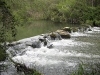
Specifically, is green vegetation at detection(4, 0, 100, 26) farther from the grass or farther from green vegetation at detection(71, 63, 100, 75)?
green vegetation at detection(71, 63, 100, 75)

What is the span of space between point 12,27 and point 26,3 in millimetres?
1323

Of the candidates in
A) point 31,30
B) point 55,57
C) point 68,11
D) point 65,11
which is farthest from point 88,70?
point 65,11

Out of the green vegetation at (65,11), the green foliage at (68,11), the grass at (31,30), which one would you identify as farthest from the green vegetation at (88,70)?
the green foliage at (68,11)

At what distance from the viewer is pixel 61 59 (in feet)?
53.5

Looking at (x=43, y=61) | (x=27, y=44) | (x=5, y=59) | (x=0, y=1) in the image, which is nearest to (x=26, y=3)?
(x=0, y=1)

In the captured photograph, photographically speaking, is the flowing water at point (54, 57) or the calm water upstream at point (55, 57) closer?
the calm water upstream at point (55, 57)

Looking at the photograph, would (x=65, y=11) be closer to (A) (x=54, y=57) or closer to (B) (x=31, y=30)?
(B) (x=31, y=30)

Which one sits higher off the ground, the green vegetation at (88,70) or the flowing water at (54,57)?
the green vegetation at (88,70)

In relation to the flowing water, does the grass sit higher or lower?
lower

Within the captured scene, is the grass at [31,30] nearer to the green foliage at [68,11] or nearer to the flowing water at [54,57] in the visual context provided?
the green foliage at [68,11]

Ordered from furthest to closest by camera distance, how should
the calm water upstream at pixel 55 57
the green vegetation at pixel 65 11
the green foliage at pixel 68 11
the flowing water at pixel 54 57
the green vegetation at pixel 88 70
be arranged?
the green foliage at pixel 68 11 < the flowing water at pixel 54 57 < the calm water upstream at pixel 55 57 < the green vegetation at pixel 65 11 < the green vegetation at pixel 88 70

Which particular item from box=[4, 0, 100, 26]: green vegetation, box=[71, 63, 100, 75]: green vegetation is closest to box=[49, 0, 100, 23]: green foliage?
box=[4, 0, 100, 26]: green vegetation

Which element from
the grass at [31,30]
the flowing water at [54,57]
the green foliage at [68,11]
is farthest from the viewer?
the green foliage at [68,11]

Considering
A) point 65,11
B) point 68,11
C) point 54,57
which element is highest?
point 54,57
